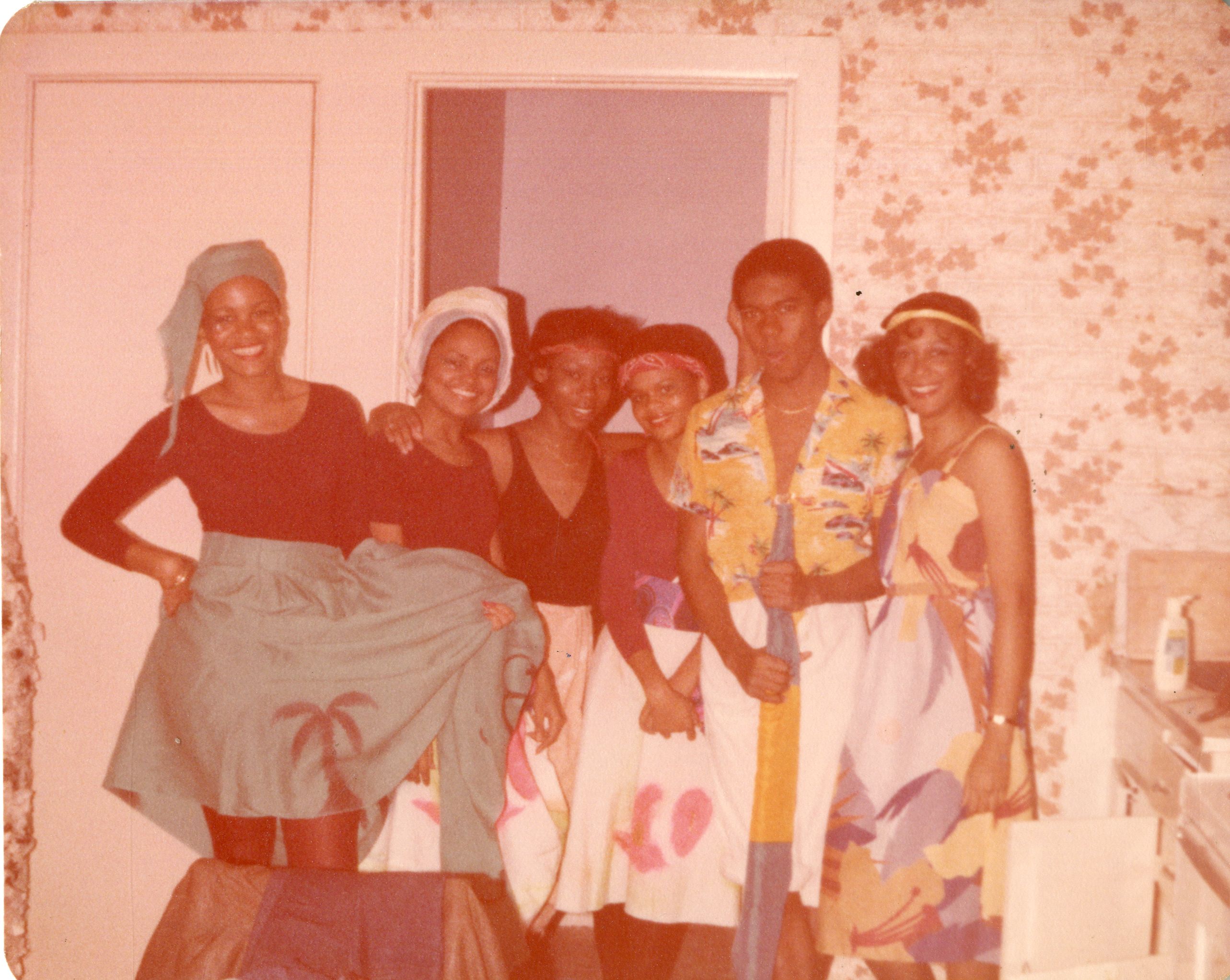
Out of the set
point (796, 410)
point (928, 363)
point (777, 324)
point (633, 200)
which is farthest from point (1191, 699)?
point (633, 200)

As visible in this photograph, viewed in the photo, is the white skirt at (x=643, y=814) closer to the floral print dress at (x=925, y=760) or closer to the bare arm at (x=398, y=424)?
the floral print dress at (x=925, y=760)

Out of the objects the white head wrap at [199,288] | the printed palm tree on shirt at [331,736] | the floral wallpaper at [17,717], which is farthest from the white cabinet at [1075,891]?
the floral wallpaper at [17,717]

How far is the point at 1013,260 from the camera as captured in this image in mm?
1873

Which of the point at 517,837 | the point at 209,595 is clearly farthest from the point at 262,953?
the point at 209,595

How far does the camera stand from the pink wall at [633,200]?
1881 millimetres

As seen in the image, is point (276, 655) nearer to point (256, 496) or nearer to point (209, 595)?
point (209, 595)

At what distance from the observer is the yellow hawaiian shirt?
183cm

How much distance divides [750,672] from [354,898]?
0.84m

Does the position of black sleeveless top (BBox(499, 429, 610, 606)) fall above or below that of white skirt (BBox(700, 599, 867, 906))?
above

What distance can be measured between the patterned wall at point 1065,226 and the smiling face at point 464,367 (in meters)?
0.65

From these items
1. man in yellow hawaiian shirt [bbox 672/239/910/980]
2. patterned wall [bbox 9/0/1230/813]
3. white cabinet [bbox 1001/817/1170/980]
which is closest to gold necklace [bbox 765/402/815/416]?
man in yellow hawaiian shirt [bbox 672/239/910/980]

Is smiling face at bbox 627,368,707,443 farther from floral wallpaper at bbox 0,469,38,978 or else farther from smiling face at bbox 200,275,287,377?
floral wallpaper at bbox 0,469,38,978

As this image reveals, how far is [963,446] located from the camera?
180 cm

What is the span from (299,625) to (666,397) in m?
0.82
